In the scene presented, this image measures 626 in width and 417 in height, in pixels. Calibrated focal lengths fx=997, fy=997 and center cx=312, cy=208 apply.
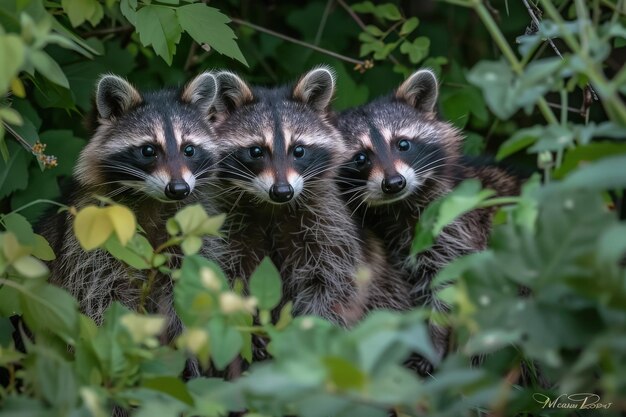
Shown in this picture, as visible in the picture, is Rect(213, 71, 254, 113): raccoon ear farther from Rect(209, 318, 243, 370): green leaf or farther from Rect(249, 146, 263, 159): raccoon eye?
Rect(209, 318, 243, 370): green leaf

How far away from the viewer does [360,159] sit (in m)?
5.11

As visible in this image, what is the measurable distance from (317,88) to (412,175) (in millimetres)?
698

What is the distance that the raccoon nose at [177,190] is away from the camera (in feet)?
14.9

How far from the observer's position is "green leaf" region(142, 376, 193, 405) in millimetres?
3045

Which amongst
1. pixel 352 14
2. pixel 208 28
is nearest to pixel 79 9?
pixel 208 28

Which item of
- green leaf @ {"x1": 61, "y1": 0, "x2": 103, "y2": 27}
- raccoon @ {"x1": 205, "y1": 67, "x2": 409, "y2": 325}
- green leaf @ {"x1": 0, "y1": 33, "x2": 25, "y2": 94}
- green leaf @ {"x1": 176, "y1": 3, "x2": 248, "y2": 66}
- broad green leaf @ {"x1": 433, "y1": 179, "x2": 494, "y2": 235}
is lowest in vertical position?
raccoon @ {"x1": 205, "y1": 67, "x2": 409, "y2": 325}

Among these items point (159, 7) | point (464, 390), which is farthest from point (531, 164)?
point (464, 390)

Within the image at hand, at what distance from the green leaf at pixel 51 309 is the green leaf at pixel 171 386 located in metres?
0.32

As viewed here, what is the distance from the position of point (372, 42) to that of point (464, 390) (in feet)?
11.8

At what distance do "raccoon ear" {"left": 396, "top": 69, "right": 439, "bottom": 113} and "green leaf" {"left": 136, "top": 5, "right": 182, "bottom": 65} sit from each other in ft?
4.59

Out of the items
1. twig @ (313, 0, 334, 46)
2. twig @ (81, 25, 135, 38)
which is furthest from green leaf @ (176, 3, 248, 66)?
twig @ (313, 0, 334, 46)

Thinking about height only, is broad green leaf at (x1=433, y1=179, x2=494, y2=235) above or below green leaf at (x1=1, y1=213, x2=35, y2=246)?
above

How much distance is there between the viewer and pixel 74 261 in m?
4.85

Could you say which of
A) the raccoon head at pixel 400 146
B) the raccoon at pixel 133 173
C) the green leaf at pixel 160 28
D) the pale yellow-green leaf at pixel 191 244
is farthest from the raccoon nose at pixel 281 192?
the pale yellow-green leaf at pixel 191 244
